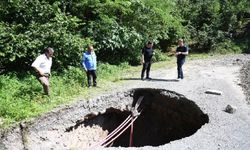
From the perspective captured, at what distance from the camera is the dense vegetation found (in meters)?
13.7

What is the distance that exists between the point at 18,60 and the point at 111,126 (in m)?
4.30

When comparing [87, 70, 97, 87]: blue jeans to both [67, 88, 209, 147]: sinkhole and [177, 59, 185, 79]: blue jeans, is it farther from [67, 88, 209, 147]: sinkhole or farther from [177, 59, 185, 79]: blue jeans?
[177, 59, 185, 79]: blue jeans

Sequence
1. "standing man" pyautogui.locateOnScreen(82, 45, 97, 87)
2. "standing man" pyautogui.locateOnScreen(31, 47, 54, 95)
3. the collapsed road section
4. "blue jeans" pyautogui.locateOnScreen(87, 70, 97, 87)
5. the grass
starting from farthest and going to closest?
"blue jeans" pyautogui.locateOnScreen(87, 70, 97, 87) → "standing man" pyautogui.locateOnScreen(82, 45, 97, 87) → "standing man" pyautogui.locateOnScreen(31, 47, 54, 95) → the grass → the collapsed road section

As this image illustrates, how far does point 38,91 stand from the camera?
13.2 meters

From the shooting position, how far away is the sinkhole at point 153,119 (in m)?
13.8

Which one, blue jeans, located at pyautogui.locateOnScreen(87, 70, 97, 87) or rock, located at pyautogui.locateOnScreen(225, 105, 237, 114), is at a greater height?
blue jeans, located at pyautogui.locateOnScreen(87, 70, 97, 87)

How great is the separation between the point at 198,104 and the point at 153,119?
2.51m

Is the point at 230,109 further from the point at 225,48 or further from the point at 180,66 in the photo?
the point at 225,48

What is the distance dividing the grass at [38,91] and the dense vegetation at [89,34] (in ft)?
0.09

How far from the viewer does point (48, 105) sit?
12.5m

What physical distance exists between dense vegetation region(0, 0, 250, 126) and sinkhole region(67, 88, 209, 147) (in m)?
1.67

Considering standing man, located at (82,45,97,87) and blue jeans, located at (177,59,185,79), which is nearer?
standing man, located at (82,45,97,87)

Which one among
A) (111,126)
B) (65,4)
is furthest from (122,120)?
(65,4)

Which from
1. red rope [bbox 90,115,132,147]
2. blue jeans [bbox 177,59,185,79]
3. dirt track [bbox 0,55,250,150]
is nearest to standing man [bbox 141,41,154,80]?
dirt track [bbox 0,55,250,150]
